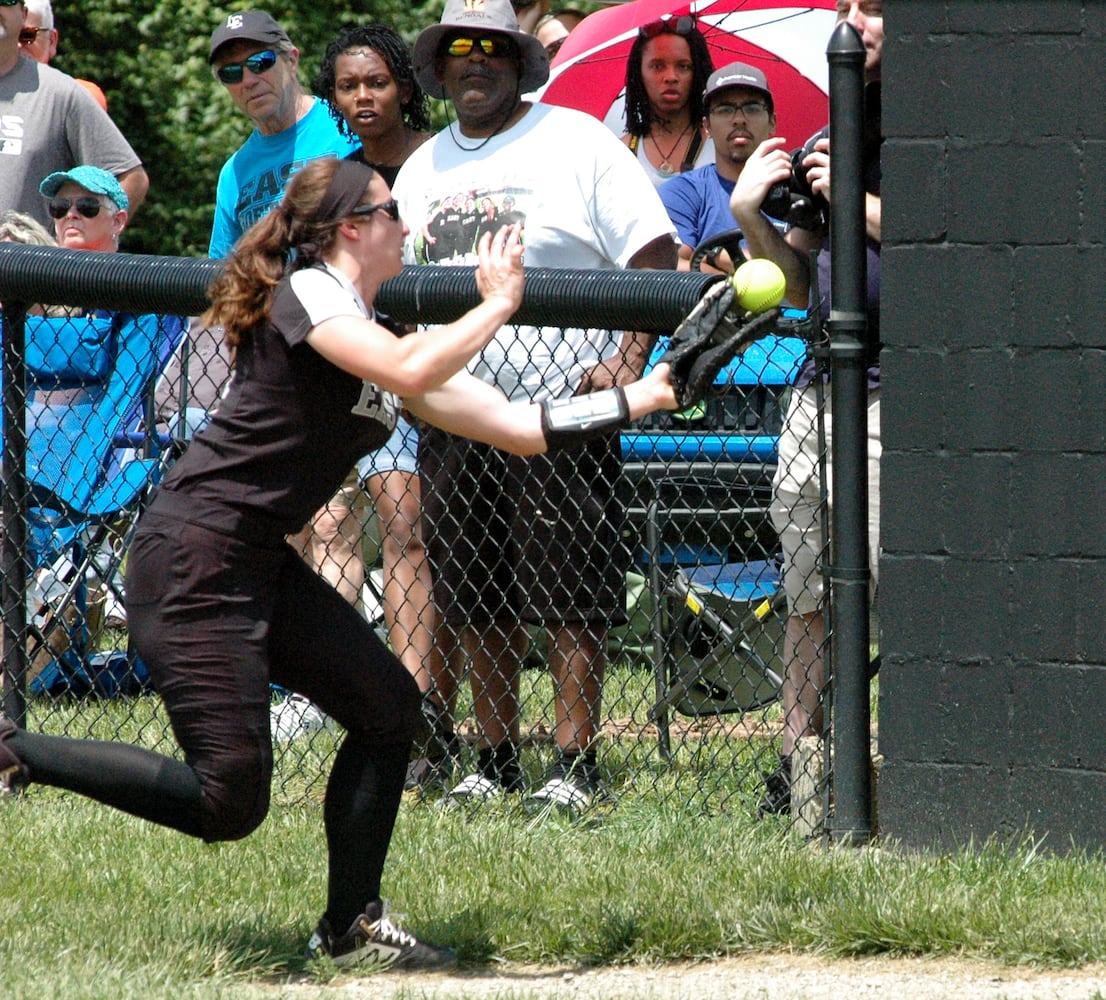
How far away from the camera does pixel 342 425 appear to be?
3.56 meters

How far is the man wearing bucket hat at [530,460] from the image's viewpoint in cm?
489

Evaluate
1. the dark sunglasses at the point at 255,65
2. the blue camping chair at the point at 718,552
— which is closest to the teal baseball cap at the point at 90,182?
the dark sunglasses at the point at 255,65

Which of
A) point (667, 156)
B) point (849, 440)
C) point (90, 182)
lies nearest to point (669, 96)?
point (667, 156)

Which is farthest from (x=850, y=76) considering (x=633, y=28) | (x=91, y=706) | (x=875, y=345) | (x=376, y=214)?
(x=633, y=28)

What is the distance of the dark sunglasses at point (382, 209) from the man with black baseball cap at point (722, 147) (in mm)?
2807

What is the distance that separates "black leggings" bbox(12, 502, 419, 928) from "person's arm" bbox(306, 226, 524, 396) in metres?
0.47

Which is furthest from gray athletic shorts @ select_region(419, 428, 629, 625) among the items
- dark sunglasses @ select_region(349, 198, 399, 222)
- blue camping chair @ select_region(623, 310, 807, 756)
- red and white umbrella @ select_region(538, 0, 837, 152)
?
red and white umbrella @ select_region(538, 0, 837, 152)

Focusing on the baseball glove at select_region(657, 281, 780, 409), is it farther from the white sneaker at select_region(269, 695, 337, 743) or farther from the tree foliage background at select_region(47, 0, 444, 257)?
the tree foliage background at select_region(47, 0, 444, 257)

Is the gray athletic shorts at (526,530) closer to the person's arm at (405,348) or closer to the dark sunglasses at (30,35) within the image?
the person's arm at (405,348)

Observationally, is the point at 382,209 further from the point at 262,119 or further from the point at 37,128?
the point at 37,128

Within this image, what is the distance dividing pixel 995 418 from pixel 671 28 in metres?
3.60

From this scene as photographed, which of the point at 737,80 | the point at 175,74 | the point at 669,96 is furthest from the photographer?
the point at 175,74

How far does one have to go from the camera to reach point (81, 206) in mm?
6477

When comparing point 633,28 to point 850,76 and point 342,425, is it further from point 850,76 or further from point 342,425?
point 342,425
